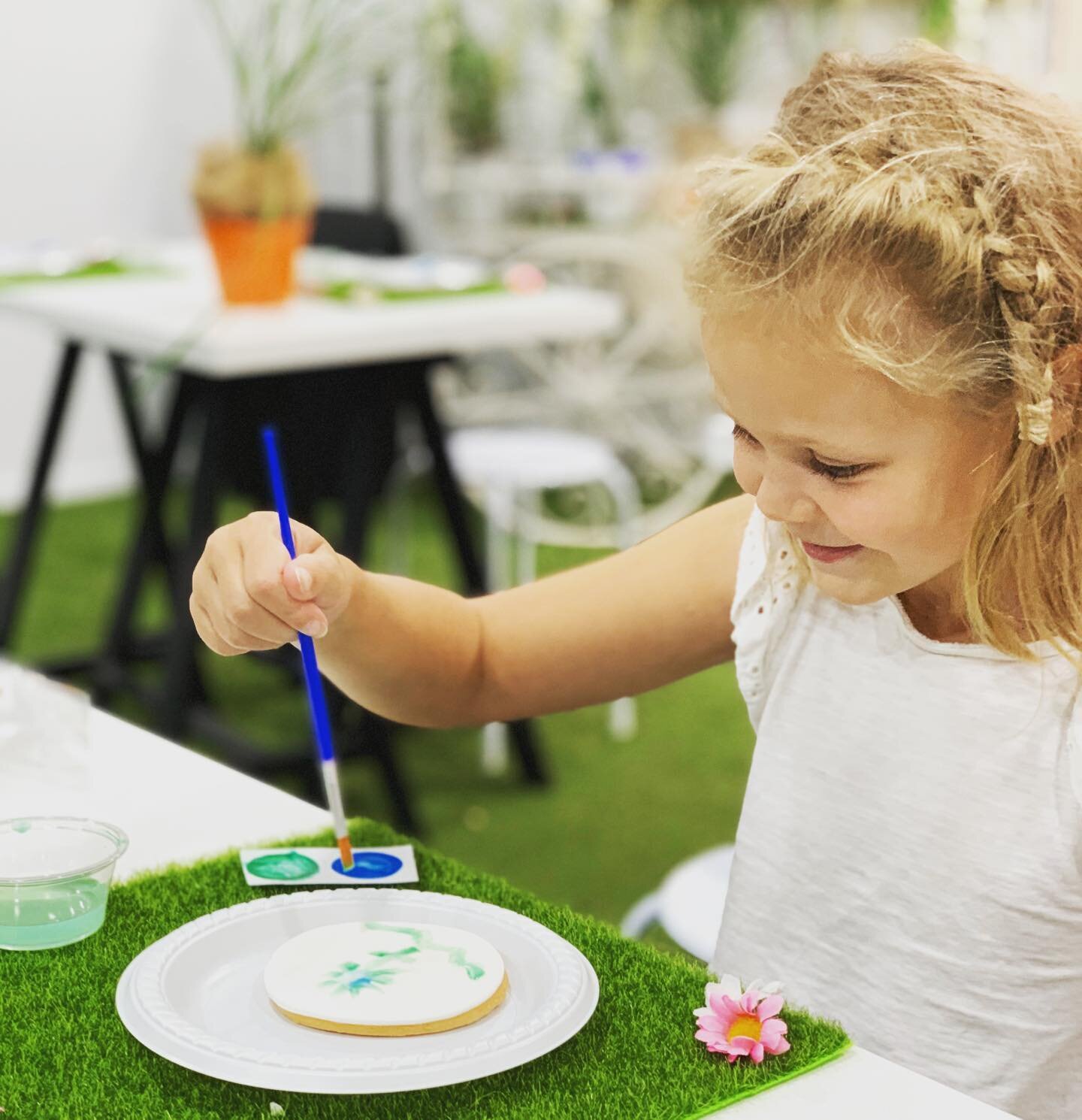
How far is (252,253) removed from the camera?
2533 mm

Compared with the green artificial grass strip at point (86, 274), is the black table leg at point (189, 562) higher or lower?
lower

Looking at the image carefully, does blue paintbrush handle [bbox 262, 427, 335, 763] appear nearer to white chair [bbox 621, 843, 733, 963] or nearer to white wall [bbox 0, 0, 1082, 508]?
white chair [bbox 621, 843, 733, 963]

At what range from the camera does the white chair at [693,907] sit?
1.46m

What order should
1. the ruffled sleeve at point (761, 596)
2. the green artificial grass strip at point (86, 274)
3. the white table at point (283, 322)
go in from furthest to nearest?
the green artificial grass strip at point (86, 274), the white table at point (283, 322), the ruffled sleeve at point (761, 596)

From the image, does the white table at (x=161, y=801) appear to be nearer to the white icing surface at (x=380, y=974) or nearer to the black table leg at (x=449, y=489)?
the white icing surface at (x=380, y=974)

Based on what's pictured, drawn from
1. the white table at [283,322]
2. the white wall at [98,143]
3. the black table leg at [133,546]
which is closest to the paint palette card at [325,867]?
the white table at [283,322]

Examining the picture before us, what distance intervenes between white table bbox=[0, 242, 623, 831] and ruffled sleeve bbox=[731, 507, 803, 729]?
54.5 inches

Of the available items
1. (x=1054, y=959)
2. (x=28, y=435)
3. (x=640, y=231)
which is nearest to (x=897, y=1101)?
(x=1054, y=959)

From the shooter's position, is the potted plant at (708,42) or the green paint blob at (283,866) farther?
the potted plant at (708,42)

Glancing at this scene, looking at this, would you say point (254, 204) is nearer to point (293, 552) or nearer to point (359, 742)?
point (359, 742)

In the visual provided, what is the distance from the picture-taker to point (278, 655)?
3.24 m

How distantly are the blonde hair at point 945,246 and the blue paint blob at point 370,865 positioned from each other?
1.18 feet

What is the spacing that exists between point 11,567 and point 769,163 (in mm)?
2472

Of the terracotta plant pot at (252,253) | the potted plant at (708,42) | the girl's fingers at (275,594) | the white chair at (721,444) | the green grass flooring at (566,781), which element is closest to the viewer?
the girl's fingers at (275,594)
